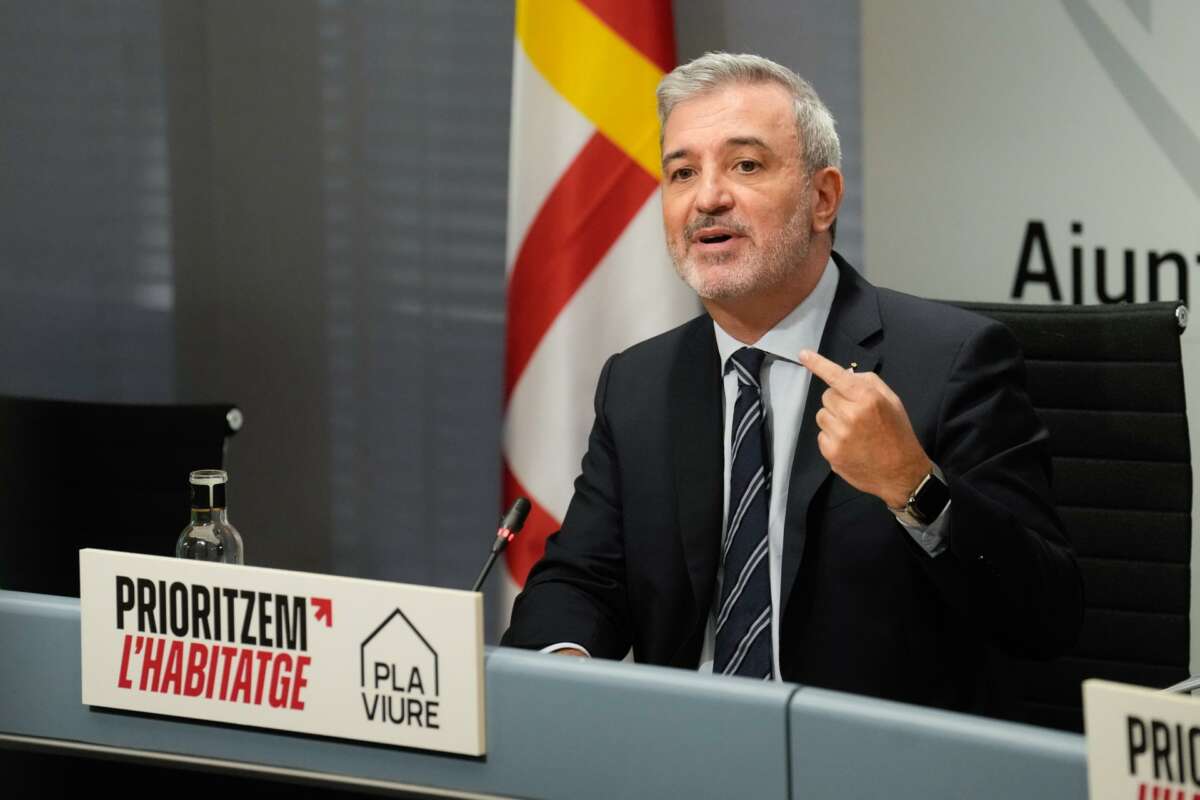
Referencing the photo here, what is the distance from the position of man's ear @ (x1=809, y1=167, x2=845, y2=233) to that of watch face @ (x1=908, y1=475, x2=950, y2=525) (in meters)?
0.53

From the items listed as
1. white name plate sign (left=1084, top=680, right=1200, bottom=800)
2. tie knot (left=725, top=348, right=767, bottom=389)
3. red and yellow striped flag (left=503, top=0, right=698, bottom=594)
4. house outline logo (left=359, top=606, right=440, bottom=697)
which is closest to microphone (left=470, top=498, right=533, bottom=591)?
house outline logo (left=359, top=606, right=440, bottom=697)

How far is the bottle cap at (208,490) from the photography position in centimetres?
156

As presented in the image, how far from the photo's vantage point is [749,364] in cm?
192

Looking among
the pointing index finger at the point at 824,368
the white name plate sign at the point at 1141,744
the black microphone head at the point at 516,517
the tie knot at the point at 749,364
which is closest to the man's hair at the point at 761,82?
the tie knot at the point at 749,364

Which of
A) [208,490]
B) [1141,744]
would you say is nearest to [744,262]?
[208,490]

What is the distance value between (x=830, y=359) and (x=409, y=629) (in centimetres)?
91

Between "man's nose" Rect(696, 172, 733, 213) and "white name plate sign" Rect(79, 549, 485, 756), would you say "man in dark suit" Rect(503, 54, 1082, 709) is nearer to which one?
"man's nose" Rect(696, 172, 733, 213)

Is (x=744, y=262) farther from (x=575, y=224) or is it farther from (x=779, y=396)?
(x=575, y=224)

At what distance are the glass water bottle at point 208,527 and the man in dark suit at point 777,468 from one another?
39 centimetres

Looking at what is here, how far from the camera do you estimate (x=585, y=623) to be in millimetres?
1850

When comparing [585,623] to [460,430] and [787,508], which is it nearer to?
[787,508]

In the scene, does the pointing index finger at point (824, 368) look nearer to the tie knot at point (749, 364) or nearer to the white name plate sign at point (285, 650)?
the tie knot at point (749, 364)

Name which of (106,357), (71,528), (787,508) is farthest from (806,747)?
(106,357)

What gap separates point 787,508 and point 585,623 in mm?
280
